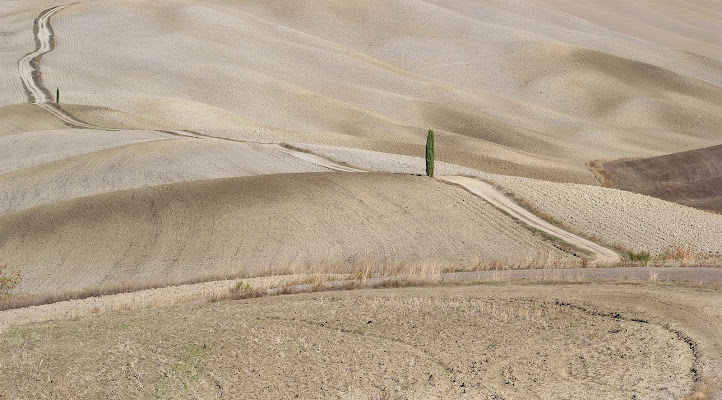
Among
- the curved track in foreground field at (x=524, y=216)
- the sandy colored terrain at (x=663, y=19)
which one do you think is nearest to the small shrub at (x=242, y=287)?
the curved track in foreground field at (x=524, y=216)

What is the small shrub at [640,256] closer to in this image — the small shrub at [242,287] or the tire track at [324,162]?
the tire track at [324,162]

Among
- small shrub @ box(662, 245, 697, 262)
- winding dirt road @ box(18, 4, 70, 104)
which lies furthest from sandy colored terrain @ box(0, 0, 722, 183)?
small shrub @ box(662, 245, 697, 262)

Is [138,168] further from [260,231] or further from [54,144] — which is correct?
[260,231]

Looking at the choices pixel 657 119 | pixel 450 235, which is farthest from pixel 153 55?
pixel 450 235

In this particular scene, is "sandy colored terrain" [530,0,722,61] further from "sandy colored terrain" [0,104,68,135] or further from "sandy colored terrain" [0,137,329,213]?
"sandy colored terrain" [0,137,329,213]

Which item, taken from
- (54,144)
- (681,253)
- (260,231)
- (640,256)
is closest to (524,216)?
(640,256)

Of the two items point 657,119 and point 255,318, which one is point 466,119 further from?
point 255,318
